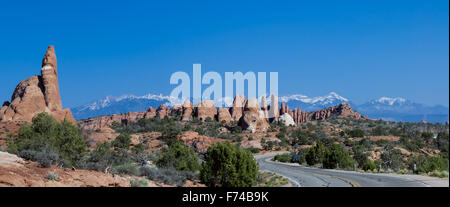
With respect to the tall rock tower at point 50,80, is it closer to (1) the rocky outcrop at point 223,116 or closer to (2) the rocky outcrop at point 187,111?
(2) the rocky outcrop at point 187,111

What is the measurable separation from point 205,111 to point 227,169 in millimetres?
68822

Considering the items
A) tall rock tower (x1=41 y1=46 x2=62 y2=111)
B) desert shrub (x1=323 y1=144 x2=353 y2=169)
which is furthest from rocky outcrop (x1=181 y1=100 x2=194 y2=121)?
desert shrub (x1=323 y1=144 x2=353 y2=169)

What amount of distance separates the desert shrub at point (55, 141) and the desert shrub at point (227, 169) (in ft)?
24.2

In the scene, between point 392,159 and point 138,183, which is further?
point 392,159

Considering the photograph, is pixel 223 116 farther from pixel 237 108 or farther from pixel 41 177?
pixel 41 177

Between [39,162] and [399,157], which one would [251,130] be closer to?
[399,157]

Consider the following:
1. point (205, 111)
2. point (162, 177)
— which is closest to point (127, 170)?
point (162, 177)

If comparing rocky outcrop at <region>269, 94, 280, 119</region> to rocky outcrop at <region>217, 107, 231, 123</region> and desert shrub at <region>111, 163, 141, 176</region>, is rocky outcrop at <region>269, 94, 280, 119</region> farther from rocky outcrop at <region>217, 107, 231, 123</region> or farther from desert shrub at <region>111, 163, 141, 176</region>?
desert shrub at <region>111, 163, 141, 176</region>

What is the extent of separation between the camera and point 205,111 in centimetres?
8606

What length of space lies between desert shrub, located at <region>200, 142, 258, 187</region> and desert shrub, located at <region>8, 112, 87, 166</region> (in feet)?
24.2

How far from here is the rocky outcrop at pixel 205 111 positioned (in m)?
84.8

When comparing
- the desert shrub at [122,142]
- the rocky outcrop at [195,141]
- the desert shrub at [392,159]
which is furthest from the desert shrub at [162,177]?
the rocky outcrop at [195,141]

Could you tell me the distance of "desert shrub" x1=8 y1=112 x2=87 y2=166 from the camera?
18719 mm
